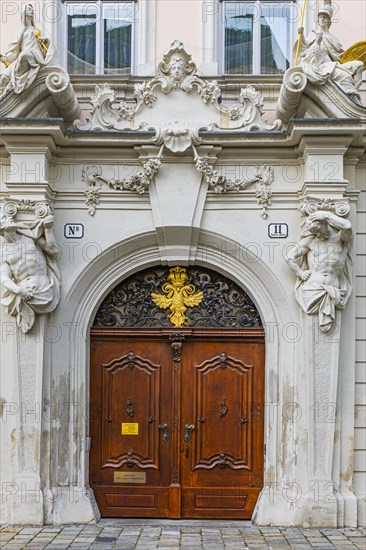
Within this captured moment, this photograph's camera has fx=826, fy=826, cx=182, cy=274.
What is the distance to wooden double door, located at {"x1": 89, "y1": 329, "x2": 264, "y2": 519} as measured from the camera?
28.7 ft

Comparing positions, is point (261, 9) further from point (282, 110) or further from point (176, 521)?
point (176, 521)

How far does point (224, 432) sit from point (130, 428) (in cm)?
100

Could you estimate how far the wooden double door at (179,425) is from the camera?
344 inches

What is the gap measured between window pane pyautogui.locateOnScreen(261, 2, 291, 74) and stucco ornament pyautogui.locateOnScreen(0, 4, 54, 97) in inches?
95.2

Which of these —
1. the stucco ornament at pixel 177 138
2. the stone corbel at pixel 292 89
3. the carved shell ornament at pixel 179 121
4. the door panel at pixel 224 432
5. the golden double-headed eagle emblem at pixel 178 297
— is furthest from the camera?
the golden double-headed eagle emblem at pixel 178 297

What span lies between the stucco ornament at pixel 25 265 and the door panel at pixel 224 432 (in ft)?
5.69

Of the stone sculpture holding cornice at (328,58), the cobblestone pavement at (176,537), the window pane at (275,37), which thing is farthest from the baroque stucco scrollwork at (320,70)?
the cobblestone pavement at (176,537)

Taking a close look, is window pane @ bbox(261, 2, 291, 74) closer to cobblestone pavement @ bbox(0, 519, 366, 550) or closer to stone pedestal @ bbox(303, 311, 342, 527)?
stone pedestal @ bbox(303, 311, 342, 527)

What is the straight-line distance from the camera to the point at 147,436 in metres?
8.80

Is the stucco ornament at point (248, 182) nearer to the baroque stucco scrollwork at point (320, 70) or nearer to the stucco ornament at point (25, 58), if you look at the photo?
the baroque stucco scrollwork at point (320, 70)

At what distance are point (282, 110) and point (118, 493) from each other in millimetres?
4357

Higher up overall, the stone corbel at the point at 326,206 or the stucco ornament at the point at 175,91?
the stucco ornament at the point at 175,91

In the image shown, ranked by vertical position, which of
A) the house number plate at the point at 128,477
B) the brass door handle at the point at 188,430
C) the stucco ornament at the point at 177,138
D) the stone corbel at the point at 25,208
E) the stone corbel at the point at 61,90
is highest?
the stone corbel at the point at 61,90

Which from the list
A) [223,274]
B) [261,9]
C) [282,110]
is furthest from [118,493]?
[261,9]
